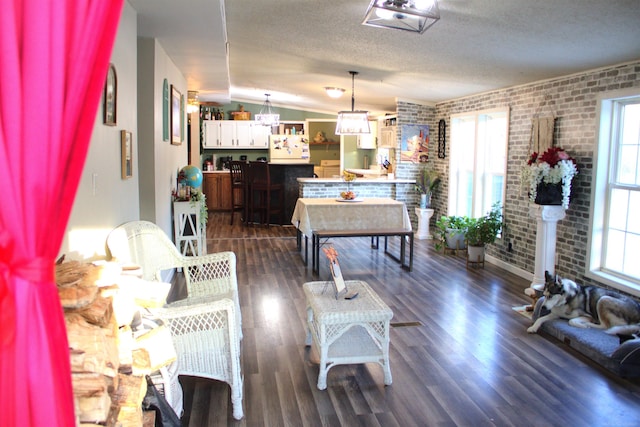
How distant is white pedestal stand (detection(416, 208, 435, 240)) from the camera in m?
8.59

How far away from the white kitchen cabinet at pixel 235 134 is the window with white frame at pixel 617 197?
8.35 meters

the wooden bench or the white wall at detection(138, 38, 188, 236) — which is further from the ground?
the white wall at detection(138, 38, 188, 236)

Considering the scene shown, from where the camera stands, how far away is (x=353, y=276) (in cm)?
612

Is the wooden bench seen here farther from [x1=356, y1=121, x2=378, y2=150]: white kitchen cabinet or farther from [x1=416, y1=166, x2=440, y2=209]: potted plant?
[x1=356, y1=121, x2=378, y2=150]: white kitchen cabinet

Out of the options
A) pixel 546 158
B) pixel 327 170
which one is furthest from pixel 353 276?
pixel 327 170

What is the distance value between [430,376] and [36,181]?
119 inches

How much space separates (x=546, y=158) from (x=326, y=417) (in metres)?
3.63

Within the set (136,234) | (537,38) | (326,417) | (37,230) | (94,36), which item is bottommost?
(326,417)

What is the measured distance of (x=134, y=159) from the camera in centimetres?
375

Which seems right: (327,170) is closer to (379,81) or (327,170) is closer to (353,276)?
(379,81)

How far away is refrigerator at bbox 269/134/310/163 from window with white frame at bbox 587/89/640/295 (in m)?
7.93

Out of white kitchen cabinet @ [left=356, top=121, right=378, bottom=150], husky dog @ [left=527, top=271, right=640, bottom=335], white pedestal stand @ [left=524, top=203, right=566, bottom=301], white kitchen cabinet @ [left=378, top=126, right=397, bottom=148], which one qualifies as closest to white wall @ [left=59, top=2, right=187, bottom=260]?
husky dog @ [left=527, top=271, right=640, bottom=335]

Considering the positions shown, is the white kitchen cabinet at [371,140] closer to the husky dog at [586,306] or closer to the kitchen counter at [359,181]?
the kitchen counter at [359,181]

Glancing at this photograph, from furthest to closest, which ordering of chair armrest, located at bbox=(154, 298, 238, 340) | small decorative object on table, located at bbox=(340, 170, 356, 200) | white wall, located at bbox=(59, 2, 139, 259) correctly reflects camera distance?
small decorative object on table, located at bbox=(340, 170, 356, 200), chair armrest, located at bbox=(154, 298, 238, 340), white wall, located at bbox=(59, 2, 139, 259)
